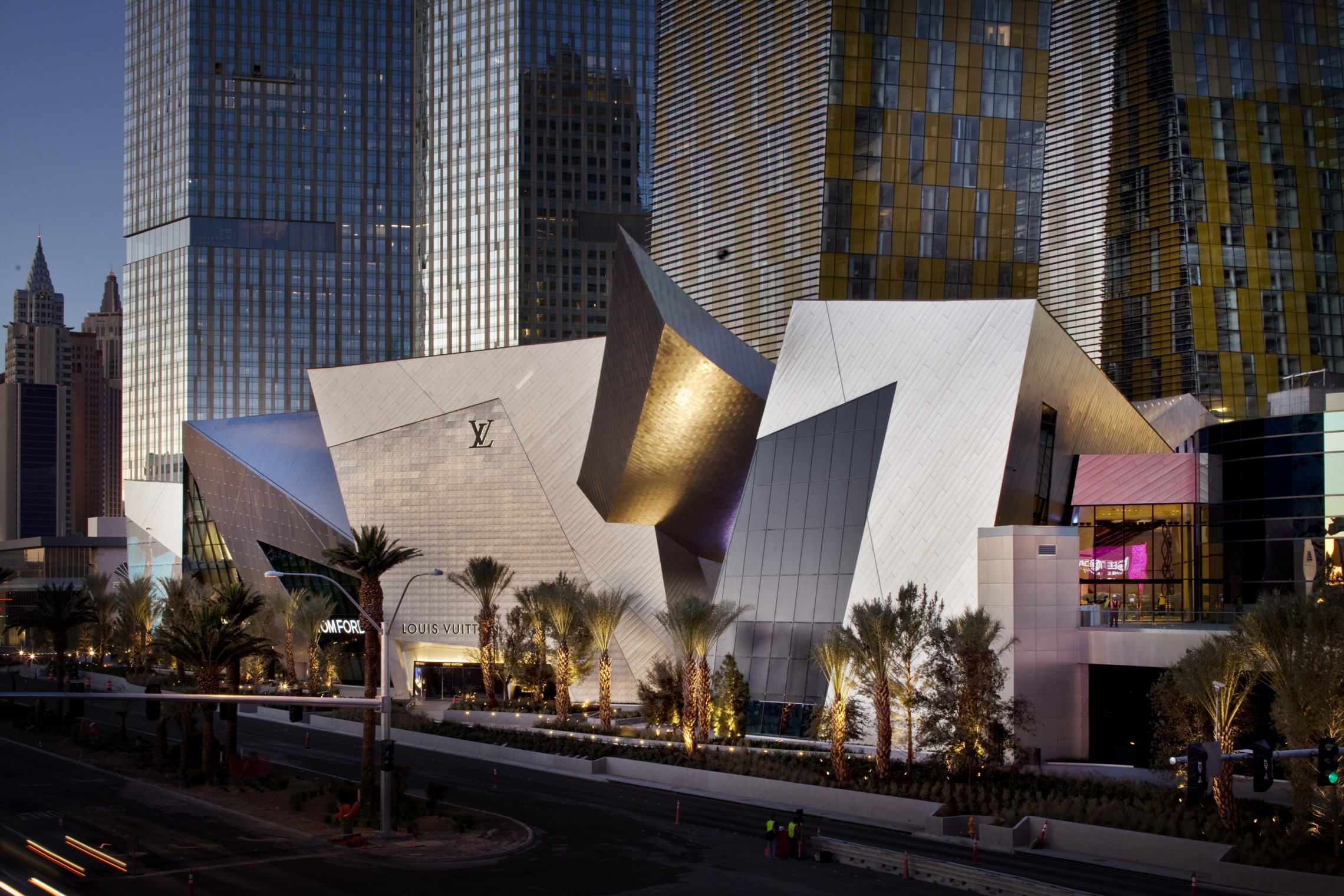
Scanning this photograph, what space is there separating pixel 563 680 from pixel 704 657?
40.6ft

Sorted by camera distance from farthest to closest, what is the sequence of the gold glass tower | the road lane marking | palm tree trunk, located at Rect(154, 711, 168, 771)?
1. the gold glass tower
2. palm tree trunk, located at Rect(154, 711, 168, 771)
3. the road lane marking

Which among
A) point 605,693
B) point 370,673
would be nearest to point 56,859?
point 370,673

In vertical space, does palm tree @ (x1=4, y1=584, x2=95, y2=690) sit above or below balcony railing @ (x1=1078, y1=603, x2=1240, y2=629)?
below

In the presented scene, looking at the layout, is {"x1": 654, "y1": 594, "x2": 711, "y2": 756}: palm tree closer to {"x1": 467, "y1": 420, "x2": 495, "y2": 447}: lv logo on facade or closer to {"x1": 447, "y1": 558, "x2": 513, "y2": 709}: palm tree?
{"x1": 447, "y1": 558, "x2": 513, "y2": 709}: palm tree

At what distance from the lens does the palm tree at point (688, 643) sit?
1732 inches

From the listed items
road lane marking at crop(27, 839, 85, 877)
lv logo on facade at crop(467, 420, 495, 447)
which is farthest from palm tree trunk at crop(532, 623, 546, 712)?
road lane marking at crop(27, 839, 85, 877)

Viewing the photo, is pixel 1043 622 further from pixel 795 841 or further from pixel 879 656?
pixel 795 841

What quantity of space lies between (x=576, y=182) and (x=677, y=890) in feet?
471

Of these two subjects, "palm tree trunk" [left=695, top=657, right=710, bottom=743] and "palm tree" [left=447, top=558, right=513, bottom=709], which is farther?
"palm tree" [left=447, top=558, right=513, bottom=709]

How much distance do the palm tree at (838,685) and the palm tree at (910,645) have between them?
154 cm

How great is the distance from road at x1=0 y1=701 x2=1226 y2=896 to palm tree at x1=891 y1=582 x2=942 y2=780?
4213 mm

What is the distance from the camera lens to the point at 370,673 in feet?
134

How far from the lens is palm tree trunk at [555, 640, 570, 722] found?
Answer: 55.2m

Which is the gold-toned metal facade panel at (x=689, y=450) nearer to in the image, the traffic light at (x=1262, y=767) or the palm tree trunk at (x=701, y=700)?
the palm tree trunk at (x=701, y=700)
